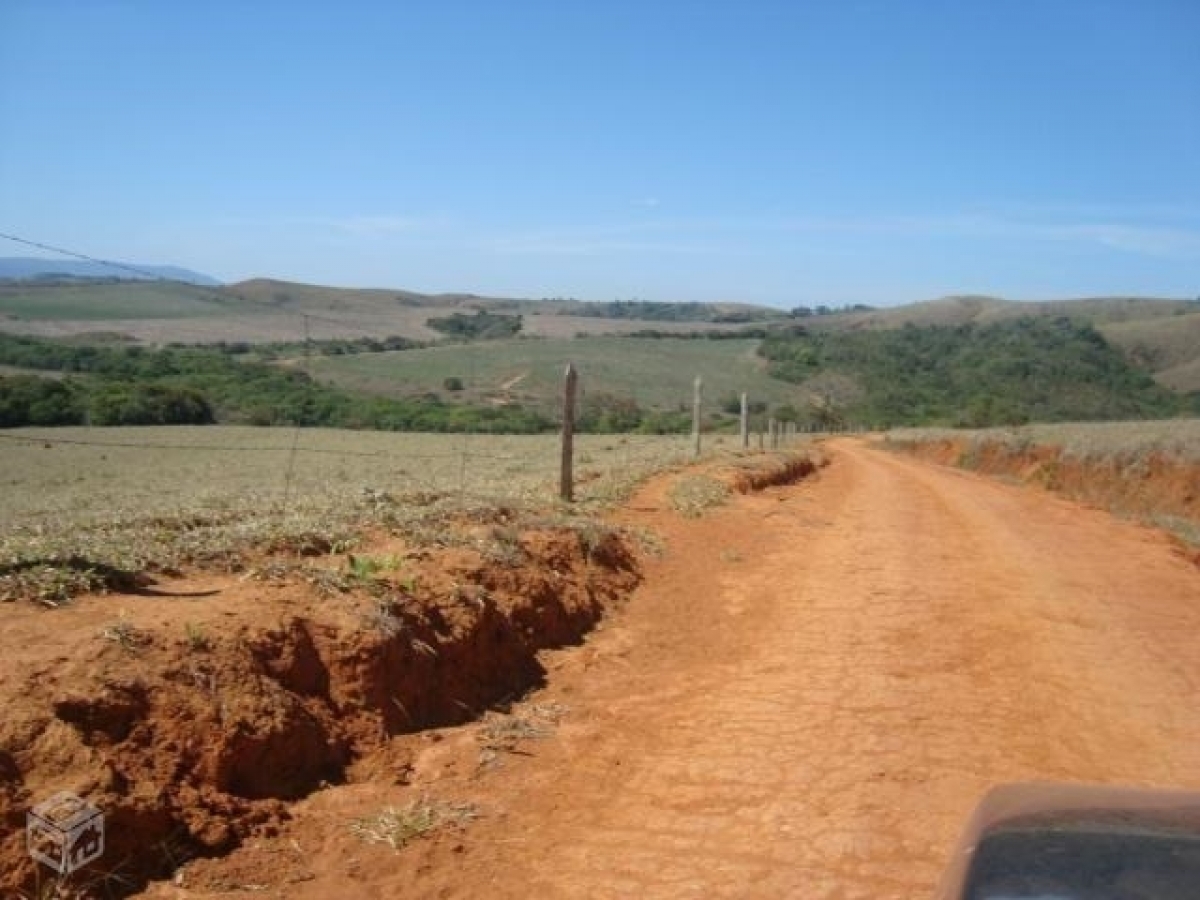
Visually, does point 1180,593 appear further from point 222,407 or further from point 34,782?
point 222,407

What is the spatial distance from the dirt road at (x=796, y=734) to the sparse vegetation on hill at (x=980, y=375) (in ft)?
193

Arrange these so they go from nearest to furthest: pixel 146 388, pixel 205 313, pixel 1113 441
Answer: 1. pixel 1113 441
2. pixel 146 388
3. pixel 205 313

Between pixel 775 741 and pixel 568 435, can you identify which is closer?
pixel 775 741

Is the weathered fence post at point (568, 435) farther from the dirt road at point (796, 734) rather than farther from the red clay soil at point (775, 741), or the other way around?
the red clay soil at point (775, 741)

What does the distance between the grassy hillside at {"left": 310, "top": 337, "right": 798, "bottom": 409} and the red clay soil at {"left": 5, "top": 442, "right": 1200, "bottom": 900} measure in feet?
124

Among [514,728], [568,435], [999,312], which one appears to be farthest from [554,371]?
[999,312]

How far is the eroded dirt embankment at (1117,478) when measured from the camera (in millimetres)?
21828

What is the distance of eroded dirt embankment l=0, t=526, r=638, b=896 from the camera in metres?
4.08

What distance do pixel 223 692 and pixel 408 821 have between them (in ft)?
3.67

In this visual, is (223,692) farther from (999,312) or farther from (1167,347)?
(999,312)

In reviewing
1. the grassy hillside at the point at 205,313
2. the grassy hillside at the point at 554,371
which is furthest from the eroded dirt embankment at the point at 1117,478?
the grassy hillside at the point at 554,371

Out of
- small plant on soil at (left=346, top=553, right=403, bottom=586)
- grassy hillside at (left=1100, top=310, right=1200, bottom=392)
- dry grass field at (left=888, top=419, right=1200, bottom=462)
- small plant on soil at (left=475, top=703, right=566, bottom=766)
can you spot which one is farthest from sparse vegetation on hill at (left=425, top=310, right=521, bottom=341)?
grassy hillside at (left=1100, top=310, right=1200, bottom=392)

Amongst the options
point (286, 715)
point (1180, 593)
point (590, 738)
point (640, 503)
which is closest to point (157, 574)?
point (286, 715)

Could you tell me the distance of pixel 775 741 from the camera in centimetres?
590
